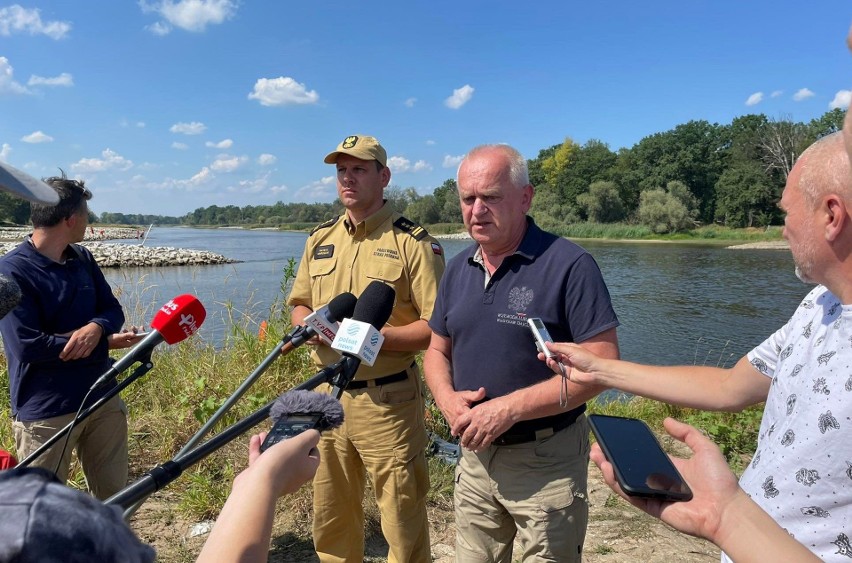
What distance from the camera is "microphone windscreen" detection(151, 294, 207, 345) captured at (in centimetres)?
202

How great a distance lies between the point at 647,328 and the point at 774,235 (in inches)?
1483

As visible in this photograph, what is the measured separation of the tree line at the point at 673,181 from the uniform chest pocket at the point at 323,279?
4163 cm

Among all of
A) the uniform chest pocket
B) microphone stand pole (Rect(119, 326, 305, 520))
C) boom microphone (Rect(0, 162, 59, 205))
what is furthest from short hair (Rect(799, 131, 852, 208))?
the uniform chest pocket

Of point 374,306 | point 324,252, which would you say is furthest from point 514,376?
point 324,252

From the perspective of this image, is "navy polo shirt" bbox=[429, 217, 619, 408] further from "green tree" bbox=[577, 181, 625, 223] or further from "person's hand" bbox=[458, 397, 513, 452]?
"green tree" bbox=[577, 181, 625, 223]

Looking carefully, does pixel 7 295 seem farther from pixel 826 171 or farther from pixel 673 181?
pixel 673 181

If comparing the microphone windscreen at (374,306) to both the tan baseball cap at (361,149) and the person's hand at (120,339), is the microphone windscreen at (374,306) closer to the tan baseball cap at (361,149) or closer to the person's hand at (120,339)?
the tan baseball cap at (361,149)

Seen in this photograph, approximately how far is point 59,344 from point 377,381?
5.54 feet

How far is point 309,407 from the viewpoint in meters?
1.41

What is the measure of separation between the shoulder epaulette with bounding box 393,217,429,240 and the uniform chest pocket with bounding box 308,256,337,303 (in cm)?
42

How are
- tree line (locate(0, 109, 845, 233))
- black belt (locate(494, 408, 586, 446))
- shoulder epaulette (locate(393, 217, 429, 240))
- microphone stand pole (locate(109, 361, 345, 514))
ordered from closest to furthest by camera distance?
microphone stand pole (locate(109, 361, 345, 514)), black belt (locate(494, 408, 586, 446)), shoulder epaulette (locate(393, 217, 429, 240)), tree line (locate(0, 109, 845, 233))

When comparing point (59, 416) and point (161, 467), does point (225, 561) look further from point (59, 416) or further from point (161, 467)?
point (59, 416)

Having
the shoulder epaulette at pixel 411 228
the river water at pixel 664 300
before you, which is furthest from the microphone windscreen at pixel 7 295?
the river water at pixel 664 300

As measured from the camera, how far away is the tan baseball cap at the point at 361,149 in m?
3.11
